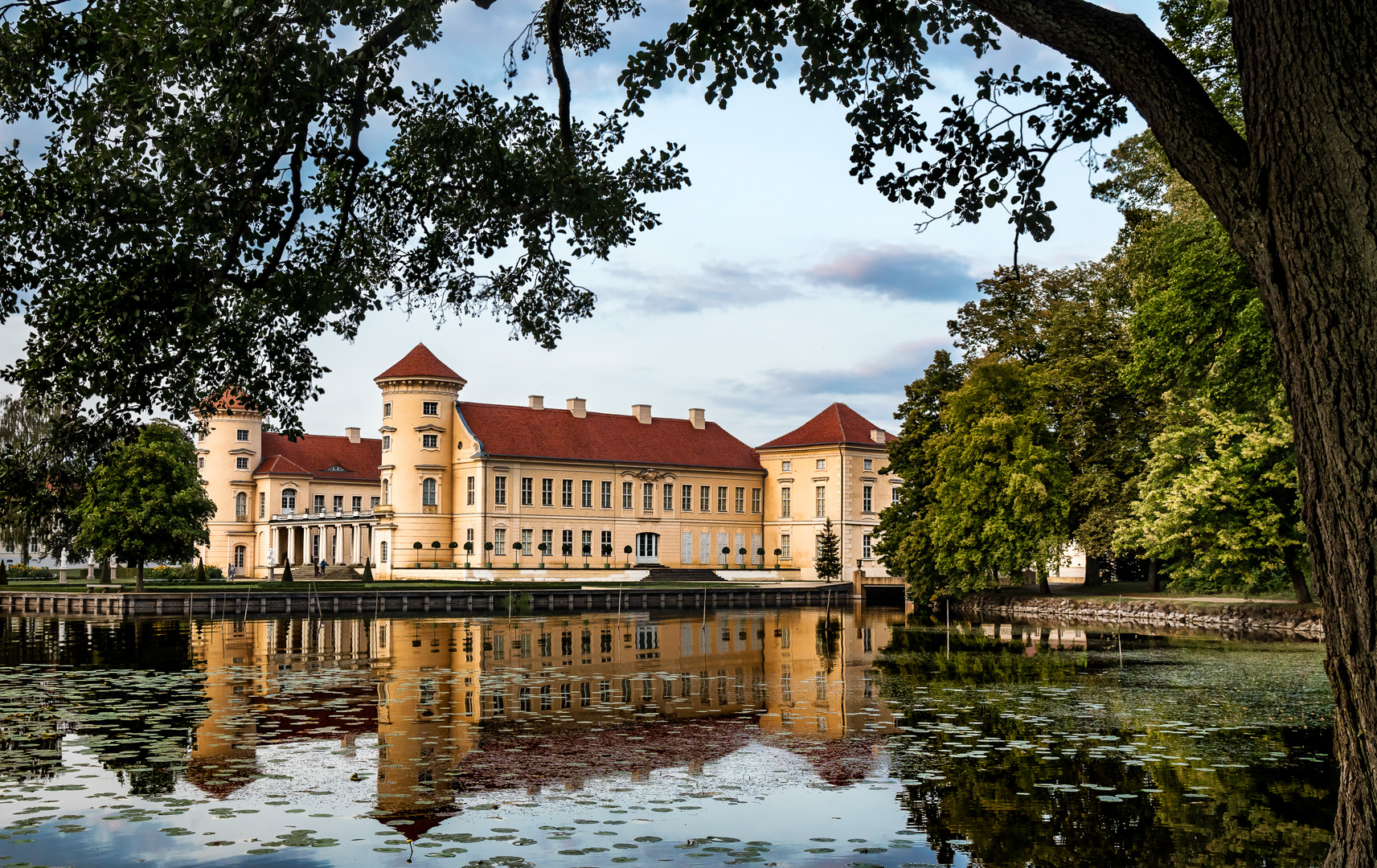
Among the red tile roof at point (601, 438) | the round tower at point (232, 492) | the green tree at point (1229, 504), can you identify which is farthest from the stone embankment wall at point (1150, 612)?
the round tower at point (232, 492)

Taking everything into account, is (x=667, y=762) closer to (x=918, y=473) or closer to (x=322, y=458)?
(x=918, y=473)

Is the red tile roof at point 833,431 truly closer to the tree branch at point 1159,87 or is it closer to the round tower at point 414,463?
the round tower at point 414,463

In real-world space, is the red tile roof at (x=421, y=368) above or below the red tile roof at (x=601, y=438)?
above

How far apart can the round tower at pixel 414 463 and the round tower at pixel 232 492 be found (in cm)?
1339

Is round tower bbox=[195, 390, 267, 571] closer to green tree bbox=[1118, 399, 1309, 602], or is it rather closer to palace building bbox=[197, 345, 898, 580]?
palace building bbox=[197, 345, 898, 580]

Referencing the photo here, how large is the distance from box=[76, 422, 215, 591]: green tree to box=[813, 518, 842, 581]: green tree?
1255 inches

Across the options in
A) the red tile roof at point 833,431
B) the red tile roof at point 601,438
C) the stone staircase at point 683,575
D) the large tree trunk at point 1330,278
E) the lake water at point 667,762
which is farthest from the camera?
the red tile roof at point 833,431

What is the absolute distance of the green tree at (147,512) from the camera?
146 ft

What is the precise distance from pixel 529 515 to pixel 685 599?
16.1m

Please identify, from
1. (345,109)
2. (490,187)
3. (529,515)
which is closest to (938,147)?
(490,187)

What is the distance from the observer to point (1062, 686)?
696 inches

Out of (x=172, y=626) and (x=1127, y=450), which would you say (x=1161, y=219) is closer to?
(x=1127, y=450)

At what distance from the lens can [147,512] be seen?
45156mm

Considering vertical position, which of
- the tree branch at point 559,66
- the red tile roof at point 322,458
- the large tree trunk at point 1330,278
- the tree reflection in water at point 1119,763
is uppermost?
the red tile roof at point 322,458
